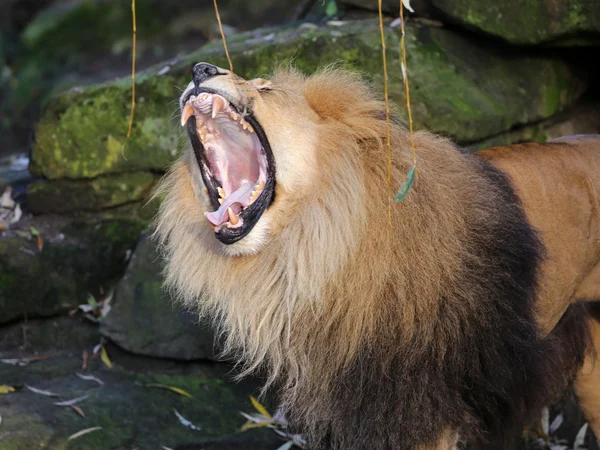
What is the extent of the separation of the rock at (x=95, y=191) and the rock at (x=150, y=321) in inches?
15.2

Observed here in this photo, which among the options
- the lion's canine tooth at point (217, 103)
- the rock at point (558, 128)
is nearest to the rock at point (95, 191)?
the rock at point (558, 128)

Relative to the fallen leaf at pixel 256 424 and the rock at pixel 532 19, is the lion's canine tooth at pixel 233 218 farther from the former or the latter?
the rock at pixel 532 19

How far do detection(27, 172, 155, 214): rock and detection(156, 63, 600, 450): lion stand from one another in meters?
1.79

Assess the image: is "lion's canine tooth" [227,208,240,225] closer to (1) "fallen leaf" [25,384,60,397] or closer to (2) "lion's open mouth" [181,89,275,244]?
(2) "lion's open mouth" [181,89,275,244]

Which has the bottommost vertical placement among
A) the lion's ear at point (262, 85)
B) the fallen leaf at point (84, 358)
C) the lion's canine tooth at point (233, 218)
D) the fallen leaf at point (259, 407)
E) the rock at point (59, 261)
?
the fallen leaf at point (259, 407)

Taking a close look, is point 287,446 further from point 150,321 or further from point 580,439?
point 580,439

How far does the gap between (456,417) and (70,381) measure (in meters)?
2.02

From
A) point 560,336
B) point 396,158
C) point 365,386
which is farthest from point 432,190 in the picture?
point 560,336

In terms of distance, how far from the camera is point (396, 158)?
2785mm

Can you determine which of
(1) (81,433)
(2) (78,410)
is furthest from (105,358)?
(1) (81,433)

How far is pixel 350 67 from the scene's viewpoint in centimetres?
451

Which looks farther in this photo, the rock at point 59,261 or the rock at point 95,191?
the rock at point 95,191

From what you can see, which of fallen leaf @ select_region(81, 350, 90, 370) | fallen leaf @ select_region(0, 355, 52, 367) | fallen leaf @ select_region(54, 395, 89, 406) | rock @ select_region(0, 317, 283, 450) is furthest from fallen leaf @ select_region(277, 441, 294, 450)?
fallen leaf @ select_region(0, 355, 52, 367)

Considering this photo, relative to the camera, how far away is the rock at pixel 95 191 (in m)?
4.84
